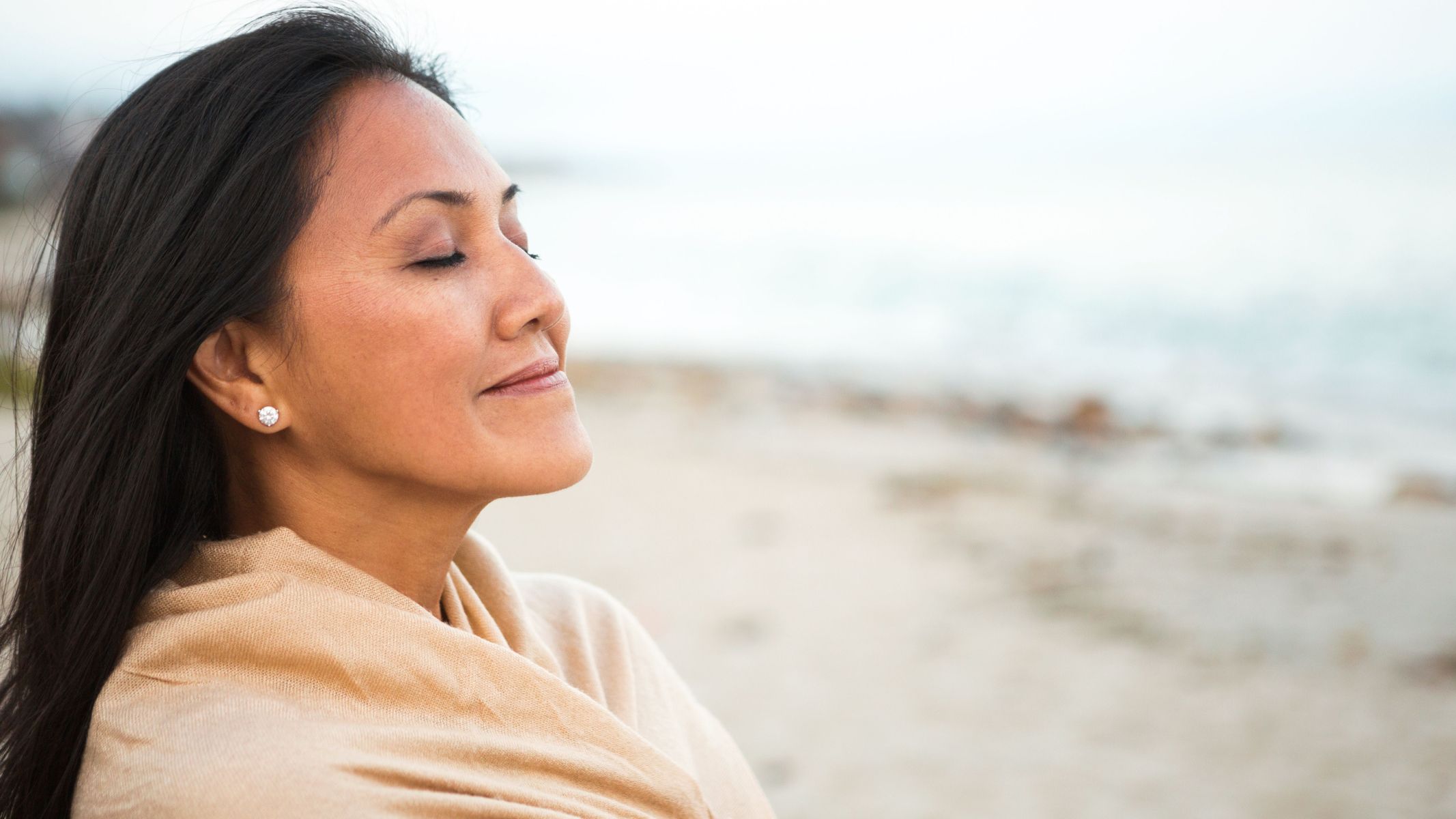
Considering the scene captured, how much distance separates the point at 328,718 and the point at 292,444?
1.50ft

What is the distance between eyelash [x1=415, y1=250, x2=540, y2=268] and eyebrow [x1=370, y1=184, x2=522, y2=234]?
67 millimetres

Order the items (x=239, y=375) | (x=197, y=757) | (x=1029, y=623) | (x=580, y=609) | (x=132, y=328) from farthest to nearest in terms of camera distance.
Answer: (x=1029, y=623) < (x=580, y=609) < (x=239, y=375) < (x=132, y=328) < (x=197, y=757)

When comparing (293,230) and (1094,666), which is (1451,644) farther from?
(293,230)

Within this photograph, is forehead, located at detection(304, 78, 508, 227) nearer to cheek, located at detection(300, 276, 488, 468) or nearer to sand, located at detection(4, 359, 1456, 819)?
cheek, located at detection(300, 276, 488, 468)

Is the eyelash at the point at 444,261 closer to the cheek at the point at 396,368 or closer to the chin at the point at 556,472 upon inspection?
the cheek at the point at 396,368

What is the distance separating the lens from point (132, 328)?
4.62 feet

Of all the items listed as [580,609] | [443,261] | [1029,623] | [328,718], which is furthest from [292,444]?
[1029,623]

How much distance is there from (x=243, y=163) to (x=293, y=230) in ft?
0.33

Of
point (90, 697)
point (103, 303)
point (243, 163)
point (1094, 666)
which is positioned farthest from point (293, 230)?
point (1094, 666)

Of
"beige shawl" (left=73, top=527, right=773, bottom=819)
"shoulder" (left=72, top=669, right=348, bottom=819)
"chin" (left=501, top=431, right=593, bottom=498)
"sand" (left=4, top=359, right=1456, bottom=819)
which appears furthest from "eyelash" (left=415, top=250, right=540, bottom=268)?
"sand" (left=4, top=359, right=1456, bottom=819)

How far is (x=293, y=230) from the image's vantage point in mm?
1449

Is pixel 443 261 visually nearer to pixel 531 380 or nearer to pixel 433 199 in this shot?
pixel 433 199

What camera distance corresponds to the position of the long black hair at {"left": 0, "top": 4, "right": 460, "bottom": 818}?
1401 mm

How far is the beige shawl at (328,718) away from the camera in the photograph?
1187mm
